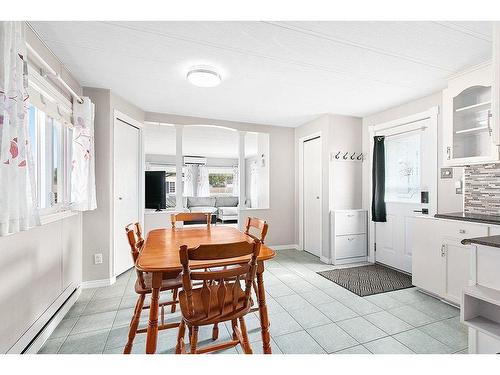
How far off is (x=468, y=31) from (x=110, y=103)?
11.0ft

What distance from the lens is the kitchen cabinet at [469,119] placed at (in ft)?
7.04

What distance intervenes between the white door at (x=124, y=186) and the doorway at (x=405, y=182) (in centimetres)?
352

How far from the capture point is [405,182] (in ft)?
10.7

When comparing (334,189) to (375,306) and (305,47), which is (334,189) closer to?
(375,306)

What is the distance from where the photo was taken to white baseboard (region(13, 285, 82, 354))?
158 cm

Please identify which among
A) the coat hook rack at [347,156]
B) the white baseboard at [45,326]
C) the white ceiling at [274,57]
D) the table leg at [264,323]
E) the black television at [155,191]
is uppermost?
the white ceiling at [274,57]

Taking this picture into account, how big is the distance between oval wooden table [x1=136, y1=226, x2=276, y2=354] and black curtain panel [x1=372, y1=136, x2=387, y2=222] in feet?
7.67

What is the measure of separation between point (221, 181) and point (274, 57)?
295 inches

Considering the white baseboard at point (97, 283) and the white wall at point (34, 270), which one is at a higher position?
the white wall at point (34, 270)

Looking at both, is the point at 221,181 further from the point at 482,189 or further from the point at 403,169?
the point at 482,189

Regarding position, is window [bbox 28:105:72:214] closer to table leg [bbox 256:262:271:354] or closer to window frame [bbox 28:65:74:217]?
window frame [bbox 28:65:74:217]

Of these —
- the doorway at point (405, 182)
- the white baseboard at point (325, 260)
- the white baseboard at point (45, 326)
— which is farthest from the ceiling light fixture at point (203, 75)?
the white baseboard at point (325, 260)

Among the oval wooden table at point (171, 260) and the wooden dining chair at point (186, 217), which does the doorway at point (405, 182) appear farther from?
the wooden dining chair at point (186, 217)

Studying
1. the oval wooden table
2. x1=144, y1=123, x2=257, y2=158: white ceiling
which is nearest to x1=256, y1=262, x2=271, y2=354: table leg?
the oval wooden table
